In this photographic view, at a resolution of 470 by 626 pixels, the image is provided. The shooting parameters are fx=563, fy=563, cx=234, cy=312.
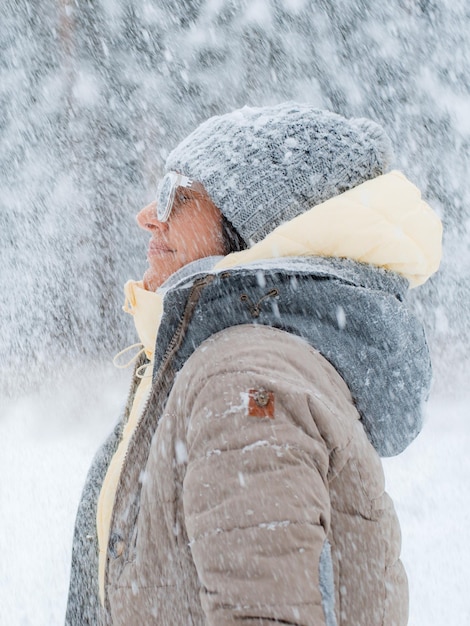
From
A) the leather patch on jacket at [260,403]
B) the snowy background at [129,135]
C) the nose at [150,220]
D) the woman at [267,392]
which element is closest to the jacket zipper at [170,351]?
the woman at [267,392]

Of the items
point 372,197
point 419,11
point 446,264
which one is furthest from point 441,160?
point 372,197

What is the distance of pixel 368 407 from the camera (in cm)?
89

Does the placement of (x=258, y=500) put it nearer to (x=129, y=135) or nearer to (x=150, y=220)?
(x=150, y=220)

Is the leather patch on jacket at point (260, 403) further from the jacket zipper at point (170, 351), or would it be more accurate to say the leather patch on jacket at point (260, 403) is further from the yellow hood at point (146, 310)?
the yellow hood at point (146, 310)

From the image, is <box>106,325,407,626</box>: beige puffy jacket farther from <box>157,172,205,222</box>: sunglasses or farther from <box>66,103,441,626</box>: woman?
<box>157,172,205,222</box>: sunglasses

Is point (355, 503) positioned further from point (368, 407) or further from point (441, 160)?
point (441, 160)

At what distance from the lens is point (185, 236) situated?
111 centimetres

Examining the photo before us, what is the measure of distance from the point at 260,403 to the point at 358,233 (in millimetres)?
383

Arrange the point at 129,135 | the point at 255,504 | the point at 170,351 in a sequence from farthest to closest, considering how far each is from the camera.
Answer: the point at 129,135, the point at 170,351, the point at 255,504

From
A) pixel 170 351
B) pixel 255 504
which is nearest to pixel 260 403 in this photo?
pixel 255 504

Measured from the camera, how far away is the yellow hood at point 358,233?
939 mm

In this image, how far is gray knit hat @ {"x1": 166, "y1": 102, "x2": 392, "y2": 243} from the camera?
1.06 metres

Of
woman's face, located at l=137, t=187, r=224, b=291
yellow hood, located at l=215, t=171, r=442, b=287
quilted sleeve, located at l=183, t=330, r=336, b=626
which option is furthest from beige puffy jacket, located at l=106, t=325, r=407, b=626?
woman's face, located at l=137, t=187, r=224, b=291

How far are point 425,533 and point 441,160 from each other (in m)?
3.06
